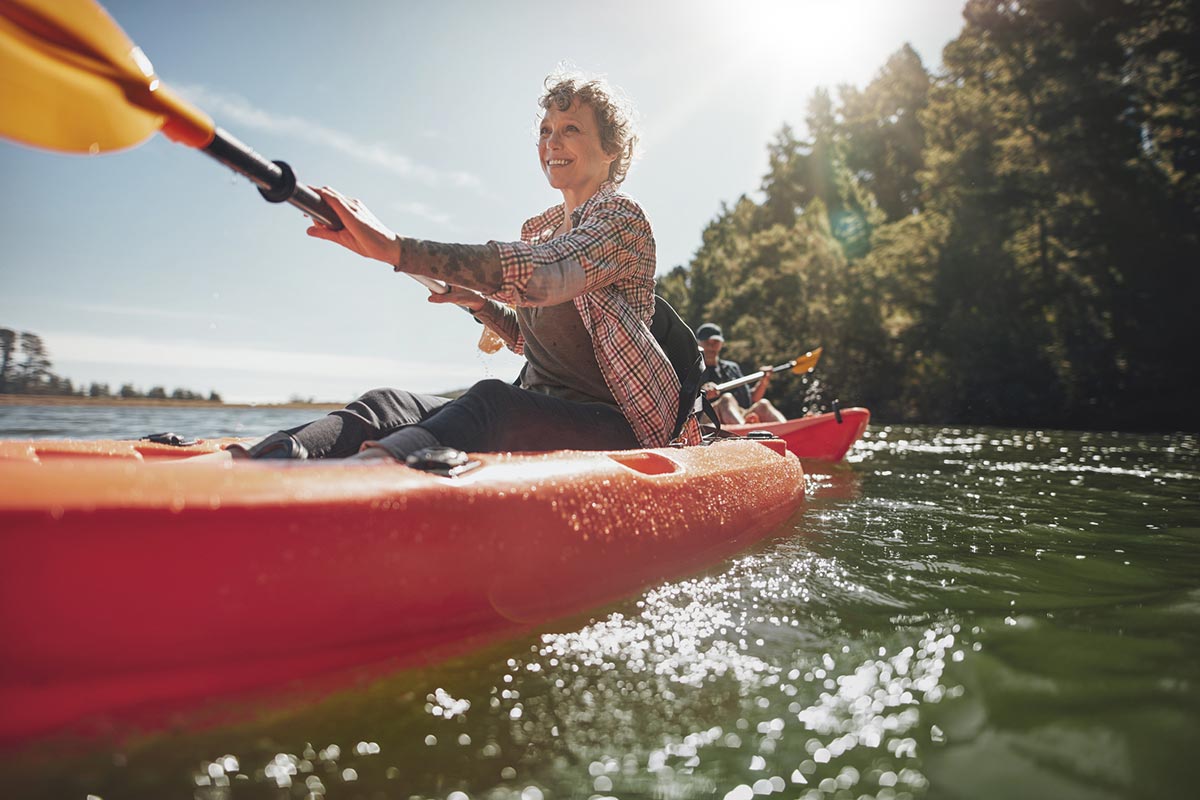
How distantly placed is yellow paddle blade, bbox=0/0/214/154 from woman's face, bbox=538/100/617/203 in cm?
133

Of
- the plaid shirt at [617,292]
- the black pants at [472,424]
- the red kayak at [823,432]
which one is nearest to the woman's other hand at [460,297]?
the black pants at [472,424]

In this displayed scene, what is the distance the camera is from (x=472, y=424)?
204cm

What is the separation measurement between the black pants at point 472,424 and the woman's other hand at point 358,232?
19.3 inches

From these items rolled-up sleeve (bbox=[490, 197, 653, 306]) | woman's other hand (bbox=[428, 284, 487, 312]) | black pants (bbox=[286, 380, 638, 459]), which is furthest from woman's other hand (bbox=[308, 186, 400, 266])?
woman's other hand (bbox=[428, 284, 487, 312])

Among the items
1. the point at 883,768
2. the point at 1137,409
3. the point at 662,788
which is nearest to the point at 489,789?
the point at 662,788

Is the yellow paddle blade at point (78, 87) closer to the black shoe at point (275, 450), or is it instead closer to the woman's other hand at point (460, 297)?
the black shoe at point (275, 450)

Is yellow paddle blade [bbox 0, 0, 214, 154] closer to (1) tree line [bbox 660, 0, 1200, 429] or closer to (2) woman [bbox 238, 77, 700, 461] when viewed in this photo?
(2) woman [bbox 238, 77, 700, 461]

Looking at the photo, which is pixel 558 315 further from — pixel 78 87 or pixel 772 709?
pixel 772 709

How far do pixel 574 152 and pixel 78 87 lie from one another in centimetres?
157

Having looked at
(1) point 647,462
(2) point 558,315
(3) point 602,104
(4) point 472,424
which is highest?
(3) point 602,104

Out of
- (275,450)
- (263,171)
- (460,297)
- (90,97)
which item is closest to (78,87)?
(90,97)

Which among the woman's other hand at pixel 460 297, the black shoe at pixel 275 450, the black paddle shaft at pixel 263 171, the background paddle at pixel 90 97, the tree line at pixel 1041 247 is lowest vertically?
the black shoe at pixel 275 450

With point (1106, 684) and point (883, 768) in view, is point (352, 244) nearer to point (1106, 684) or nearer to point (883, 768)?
point (883, 768)

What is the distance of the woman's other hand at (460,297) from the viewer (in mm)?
2496
